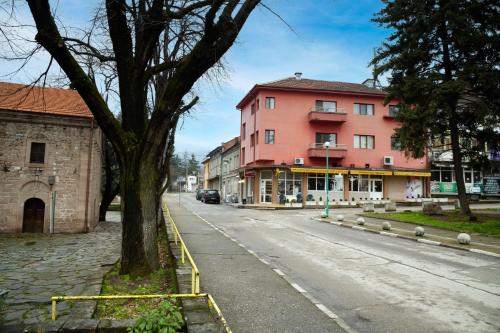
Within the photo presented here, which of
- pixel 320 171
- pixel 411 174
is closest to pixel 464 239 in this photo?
A: pixel 320 171

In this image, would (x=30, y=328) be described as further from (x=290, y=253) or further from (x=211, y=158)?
(x=211, y=158)

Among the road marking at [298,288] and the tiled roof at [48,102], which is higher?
the tiled roof at [48,102]

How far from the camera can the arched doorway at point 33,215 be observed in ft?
59.7

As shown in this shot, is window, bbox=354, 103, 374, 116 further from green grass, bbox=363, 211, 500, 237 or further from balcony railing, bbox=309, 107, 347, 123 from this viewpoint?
green grass, bbox=363, 211, 500, 237

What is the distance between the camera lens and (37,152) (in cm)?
1867

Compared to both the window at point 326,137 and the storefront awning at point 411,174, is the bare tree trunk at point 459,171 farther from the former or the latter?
the storefront awning at point 411,174

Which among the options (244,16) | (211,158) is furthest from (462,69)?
(211,158)

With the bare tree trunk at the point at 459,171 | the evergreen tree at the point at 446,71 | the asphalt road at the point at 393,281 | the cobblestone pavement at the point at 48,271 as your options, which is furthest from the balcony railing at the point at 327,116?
the cobblestone pavement at the point at 48,271

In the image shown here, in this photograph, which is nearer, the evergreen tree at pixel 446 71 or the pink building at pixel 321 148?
the evergreen tree at pixel 446 71

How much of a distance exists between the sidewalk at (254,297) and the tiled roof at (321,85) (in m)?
30.6

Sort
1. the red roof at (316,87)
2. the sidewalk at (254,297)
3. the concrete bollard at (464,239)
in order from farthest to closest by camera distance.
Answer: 1. the red roof at (316,87)
2. the concrete bollard at (464,239)
3. the sidewalk at (254,297)

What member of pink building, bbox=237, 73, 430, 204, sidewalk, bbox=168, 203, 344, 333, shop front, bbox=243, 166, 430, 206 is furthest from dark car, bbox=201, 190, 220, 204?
sidewalk, bbox=168, 203, 344, 333

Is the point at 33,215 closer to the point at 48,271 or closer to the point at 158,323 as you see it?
the point at 48,271

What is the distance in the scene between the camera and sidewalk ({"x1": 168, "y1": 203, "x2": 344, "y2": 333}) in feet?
17.8
